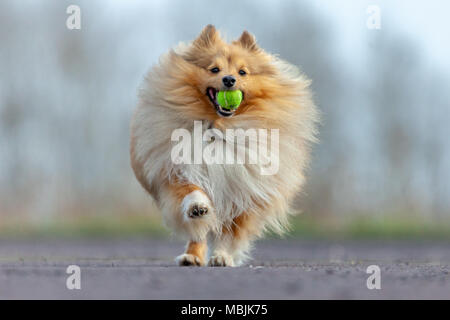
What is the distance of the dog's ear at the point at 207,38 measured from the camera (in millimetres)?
7973

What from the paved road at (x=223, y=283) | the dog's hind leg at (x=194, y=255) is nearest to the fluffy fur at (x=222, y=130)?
the dog's hind leg at (x=194, y=255)

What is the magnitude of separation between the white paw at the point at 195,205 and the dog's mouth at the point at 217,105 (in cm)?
80

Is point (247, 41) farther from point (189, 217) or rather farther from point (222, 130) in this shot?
point (189, 217)

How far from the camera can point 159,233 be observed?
1617cm

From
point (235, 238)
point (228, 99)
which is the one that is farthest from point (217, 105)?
point (235, 238)

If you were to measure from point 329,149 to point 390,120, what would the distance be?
269 centimetres

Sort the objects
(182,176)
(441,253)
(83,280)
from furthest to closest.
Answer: (441,253) < (182,176) < (83,280)

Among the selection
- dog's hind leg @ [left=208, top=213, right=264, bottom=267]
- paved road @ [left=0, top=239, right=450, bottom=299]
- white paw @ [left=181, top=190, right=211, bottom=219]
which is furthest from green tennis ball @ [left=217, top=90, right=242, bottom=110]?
paved road @ [left=0, top=239, right=450, bottom=299]

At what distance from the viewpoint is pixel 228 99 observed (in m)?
7.49

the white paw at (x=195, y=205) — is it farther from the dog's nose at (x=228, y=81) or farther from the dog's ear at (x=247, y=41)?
the dog's ear at (x=247, y=41)

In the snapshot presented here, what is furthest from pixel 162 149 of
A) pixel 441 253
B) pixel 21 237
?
pixel 21 237

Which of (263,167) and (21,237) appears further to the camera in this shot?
(21,237)

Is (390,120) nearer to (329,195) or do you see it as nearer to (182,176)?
(329,195)

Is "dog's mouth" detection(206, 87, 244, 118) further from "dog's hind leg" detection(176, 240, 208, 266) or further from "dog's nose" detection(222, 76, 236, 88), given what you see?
"dog's hind leg" detection(176, 240, 208, 266)
